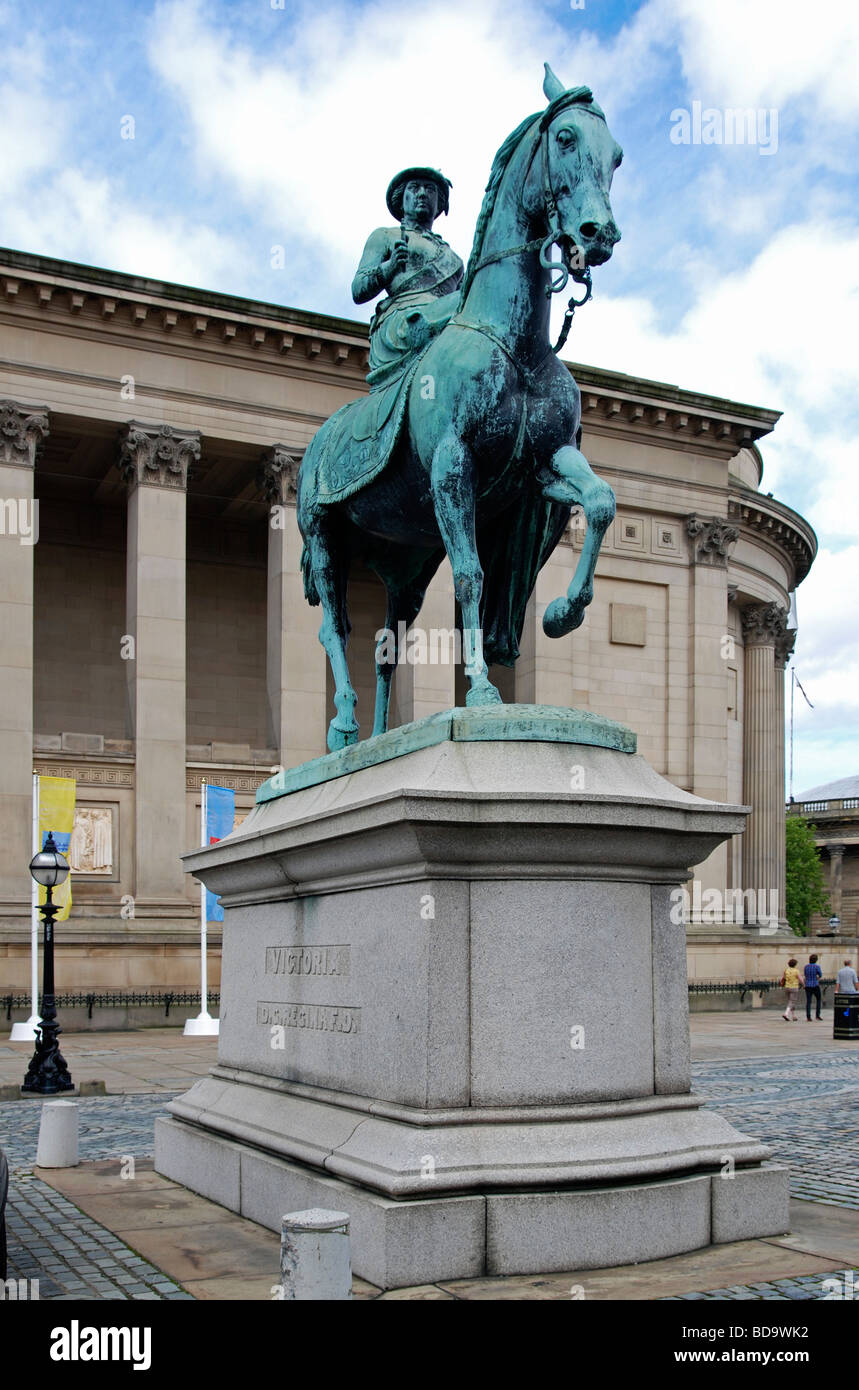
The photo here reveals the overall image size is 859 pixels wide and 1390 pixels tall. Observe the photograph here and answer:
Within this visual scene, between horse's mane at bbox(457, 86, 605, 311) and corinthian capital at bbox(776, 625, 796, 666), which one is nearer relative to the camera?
horse's mane at bbox(457, 86, 605, 311)

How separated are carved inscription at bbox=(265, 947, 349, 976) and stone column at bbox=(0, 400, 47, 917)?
2646cm

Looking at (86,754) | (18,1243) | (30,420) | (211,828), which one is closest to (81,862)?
(86,754)

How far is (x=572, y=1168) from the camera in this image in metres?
7.18

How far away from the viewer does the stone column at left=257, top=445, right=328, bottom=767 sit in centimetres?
3900

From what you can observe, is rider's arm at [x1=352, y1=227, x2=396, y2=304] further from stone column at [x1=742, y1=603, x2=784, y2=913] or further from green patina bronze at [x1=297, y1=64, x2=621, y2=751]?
stone column at [x1=742, y1=603, x2=784, y2=913]

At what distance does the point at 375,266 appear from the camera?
10.4m

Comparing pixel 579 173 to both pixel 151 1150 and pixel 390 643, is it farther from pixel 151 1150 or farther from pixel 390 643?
pixel 151 1150

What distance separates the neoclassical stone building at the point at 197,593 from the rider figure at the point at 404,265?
2721 centimetres

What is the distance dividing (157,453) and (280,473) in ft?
11.7

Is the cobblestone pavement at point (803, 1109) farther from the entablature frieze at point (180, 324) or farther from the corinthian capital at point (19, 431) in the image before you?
the corinthian capital at point (19, 431)

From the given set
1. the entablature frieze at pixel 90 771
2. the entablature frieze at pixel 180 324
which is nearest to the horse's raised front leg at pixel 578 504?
the entablature frieze at pixel 180 324

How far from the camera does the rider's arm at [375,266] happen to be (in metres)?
10.4

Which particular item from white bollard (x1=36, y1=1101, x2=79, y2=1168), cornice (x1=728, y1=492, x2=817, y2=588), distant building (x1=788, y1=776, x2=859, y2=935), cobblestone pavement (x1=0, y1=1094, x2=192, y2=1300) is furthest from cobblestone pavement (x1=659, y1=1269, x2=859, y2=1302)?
distant building (x1=788, y1=776, x2=859, y2=935)

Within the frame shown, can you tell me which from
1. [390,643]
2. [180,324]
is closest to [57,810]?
[180,324]
